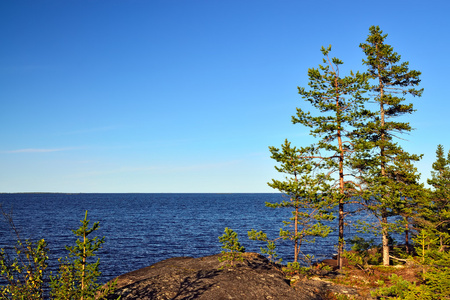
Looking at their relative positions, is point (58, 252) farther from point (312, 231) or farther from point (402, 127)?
point (402, 127)

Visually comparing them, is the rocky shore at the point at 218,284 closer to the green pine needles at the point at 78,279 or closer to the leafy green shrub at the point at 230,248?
the leafy green shrub at the point at 230,248

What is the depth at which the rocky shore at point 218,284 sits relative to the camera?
13680 millimetres

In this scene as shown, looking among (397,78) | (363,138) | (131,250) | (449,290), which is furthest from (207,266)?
(131,250)

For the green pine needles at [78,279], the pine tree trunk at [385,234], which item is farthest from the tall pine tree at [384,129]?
the green pine needles at [78,279]

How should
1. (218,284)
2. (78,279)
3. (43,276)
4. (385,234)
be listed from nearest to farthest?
(43,276), (78,279), (218,284), (385,234)

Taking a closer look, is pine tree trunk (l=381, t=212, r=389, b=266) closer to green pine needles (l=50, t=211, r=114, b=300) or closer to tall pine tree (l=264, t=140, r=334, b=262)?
tall pine tree (l=264, t=140, r=334, b=262)

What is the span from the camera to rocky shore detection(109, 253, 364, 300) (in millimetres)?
13680

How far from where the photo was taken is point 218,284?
14570 mm

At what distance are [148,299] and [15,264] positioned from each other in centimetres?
756

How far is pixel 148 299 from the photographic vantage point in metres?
13.0

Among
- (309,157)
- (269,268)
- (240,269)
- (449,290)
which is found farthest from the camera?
(309,157)

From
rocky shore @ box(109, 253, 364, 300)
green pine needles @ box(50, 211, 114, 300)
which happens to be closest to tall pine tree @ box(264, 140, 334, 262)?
rocky shore @ box(109, 253, 364, 300)

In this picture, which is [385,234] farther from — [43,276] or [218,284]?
[43,276]

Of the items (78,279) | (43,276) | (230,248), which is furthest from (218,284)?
(43,276)
